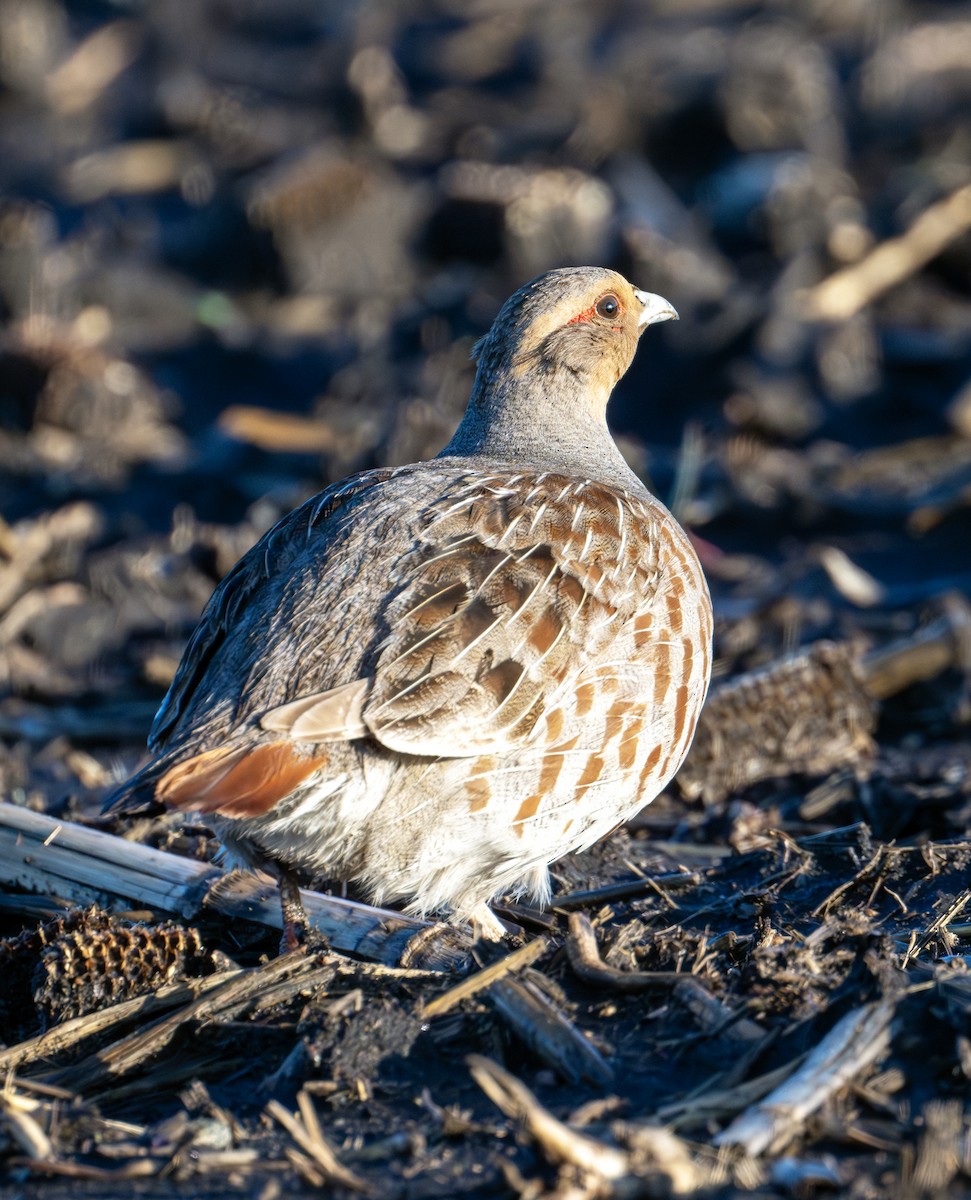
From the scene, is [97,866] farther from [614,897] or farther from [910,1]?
[910,1]

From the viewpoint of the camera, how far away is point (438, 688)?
3330mm

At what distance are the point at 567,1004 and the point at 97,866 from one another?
142 cm

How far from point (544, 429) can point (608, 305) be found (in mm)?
479

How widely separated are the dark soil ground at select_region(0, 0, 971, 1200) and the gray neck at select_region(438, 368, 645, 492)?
44.0 inches

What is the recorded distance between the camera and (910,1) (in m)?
13.5

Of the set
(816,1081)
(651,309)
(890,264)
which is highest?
(651,309)

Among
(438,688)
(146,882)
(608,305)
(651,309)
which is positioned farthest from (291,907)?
(651,309)

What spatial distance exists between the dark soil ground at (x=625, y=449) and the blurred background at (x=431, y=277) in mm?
33

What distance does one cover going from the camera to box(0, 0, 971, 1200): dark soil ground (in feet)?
9.04

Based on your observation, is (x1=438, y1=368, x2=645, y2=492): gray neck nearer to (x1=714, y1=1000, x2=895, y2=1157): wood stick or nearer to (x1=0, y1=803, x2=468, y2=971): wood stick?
(x1=0, y1=803, x2=468, y2=971): wood stick

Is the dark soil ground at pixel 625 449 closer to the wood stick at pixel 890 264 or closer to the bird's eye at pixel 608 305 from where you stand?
the wood stick at pixel 890 264

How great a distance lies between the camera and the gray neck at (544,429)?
454 centimetres

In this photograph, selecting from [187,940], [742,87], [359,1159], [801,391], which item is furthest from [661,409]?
[359,1159]

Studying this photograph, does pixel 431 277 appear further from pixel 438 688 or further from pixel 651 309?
pixel 438 688
